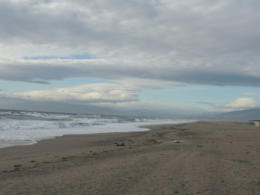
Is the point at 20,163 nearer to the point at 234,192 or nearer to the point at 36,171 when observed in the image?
the point at 36,171

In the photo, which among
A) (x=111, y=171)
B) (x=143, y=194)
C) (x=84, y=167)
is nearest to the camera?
(x=143, y=194)

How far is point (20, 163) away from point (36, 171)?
1354mm

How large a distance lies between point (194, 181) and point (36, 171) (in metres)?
3.45

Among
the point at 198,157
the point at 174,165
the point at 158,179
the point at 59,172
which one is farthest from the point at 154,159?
the point at 59,172

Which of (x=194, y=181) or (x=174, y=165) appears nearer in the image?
(x=194, y=181)

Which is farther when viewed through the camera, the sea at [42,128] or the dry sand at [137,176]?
the sea at [42,128]

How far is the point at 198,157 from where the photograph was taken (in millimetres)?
6766

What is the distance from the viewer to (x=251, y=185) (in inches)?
166

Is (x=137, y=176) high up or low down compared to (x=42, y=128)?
up

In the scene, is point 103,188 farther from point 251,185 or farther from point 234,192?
point 251,185

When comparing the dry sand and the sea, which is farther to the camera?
the sea

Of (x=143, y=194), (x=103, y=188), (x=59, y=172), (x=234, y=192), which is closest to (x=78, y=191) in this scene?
(x=103, y=188)

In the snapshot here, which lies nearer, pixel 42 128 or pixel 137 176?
pixel 137 176

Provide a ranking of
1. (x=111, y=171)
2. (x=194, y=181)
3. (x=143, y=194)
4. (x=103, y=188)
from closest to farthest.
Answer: (x=143, y=194) < (x=103, y=188) < (x=194, y=181) < (x=111, y=171)
